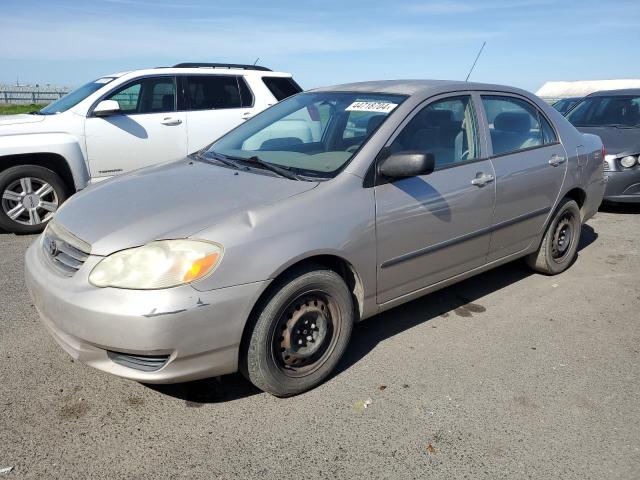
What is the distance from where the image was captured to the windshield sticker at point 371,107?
346 cm

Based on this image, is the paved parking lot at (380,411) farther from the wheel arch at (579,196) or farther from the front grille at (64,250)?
the wheel arch at (579,196)

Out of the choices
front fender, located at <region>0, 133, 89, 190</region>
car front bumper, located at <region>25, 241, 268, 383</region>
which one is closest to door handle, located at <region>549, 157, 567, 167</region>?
car front bumper, located at <region>25, 241, 268, 383</region>

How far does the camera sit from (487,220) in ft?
12.5

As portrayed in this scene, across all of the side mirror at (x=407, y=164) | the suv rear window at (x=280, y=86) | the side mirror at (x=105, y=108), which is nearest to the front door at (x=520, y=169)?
the side mirror at (x=407, y=164)

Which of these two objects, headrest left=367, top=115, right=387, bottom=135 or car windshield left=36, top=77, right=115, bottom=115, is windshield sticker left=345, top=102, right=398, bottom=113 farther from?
car windshield left=36, top=77, right=115, bottom=115

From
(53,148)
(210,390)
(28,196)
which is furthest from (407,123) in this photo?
(28,196)

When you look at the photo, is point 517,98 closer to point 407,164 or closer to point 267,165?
point 407,164

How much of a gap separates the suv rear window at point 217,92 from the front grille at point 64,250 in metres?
4.21

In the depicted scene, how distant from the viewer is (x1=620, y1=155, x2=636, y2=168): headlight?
6.89 m

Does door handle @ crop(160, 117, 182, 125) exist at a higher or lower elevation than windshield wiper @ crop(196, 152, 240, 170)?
higher

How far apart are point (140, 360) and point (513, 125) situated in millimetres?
3207

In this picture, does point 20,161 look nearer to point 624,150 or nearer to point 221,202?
point 221,202

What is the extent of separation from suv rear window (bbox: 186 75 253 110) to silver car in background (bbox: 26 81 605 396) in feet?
10.0

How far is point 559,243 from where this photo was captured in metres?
4.84
